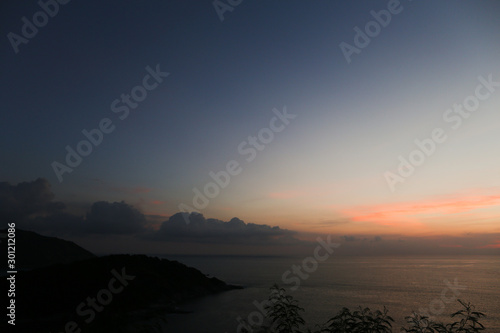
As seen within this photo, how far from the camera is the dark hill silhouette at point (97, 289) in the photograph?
6247cm

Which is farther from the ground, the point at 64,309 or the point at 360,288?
the point at 64,309

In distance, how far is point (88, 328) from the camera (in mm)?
7629

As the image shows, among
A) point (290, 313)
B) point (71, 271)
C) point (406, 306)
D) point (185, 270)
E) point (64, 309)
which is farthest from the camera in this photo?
point (185, 270)

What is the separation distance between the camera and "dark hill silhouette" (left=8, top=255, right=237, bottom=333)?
62.5m

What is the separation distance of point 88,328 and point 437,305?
370 feet

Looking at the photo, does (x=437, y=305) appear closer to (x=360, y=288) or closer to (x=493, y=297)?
(x=493, y=297)

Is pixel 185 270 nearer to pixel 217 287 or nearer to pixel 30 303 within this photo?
pixel 217 287

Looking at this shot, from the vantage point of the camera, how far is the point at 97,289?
74250mm

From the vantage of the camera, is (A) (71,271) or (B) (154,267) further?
(B) (154,267)

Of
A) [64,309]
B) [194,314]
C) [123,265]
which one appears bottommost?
[194,314]

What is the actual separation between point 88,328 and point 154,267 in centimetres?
9666

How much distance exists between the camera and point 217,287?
108 m

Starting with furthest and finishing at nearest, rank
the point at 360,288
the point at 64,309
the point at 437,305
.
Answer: the point at 360,288, the point at 437,305, the point at 64,309

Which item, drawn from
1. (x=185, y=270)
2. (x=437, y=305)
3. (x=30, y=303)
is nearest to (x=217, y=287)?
(x=185, y=270)
